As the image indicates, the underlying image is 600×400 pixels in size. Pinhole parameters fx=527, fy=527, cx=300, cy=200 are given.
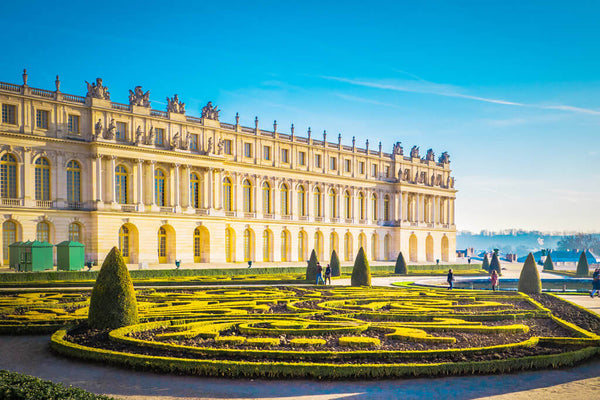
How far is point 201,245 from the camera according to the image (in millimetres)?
51219

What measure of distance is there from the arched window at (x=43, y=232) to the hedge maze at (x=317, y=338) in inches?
958

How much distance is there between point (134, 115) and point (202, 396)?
133 feet

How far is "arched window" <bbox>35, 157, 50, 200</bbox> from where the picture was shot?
41781 mm

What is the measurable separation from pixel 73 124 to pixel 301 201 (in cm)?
2718

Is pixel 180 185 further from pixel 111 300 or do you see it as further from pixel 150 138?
pixel 111 300

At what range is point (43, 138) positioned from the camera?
41.4 m

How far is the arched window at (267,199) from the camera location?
58.0 meters

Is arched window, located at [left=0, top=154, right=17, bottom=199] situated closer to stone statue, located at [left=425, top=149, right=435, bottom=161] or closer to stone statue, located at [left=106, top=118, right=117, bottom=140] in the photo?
stone statue, located at [left=106, top=118, right=117, bottom=140]

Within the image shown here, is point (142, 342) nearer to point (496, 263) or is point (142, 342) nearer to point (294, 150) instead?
point (496, 263)

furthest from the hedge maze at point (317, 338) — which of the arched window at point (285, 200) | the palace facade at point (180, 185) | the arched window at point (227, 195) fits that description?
the arched window at point (285, 200)

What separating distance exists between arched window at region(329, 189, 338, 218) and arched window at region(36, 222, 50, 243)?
3305 cm

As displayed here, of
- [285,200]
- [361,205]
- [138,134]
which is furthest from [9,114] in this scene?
[361,205]

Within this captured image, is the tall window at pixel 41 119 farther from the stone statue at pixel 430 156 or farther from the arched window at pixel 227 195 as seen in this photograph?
the stone statue at pixel 430 156

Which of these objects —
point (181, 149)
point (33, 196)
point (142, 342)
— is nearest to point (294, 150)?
point (181, 149)
